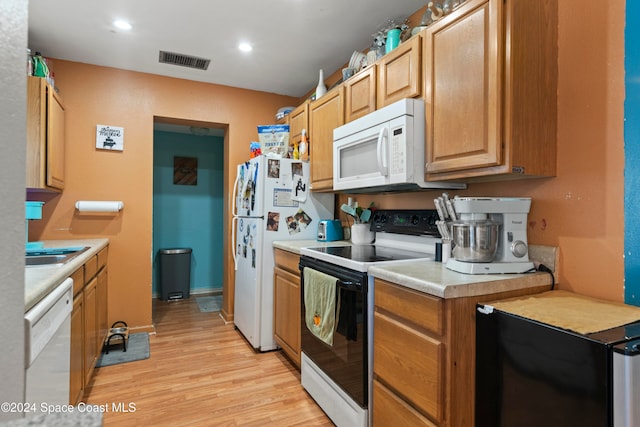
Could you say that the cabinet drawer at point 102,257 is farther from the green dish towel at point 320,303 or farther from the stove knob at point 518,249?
the stove knob at point 518,249

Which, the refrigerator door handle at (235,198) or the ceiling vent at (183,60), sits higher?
the ceiling vent at (183,60)

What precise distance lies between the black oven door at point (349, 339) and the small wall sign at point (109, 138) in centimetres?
241

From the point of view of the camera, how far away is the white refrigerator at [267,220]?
2809mm

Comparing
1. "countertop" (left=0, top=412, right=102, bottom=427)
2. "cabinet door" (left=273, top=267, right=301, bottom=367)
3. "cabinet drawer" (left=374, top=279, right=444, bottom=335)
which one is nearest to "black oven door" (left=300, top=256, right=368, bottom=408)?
"cabinet drawer" (left=374, top=279, right=444, bottom=335)

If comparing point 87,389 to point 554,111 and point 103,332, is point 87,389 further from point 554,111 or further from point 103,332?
point 554,111

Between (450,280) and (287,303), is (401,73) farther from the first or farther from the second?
(287,303)

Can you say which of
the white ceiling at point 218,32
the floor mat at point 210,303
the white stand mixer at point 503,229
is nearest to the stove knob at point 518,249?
the white stand mixer at point 503,229

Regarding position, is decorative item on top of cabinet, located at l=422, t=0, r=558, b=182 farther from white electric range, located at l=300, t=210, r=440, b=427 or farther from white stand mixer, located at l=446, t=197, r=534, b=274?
white electric range, located at l=300, t=210, r=440, b=427

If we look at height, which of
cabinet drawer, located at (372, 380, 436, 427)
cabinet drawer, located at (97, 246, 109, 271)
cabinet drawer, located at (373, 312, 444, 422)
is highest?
cabinet drawer, located at (97, 246, 109, 271)

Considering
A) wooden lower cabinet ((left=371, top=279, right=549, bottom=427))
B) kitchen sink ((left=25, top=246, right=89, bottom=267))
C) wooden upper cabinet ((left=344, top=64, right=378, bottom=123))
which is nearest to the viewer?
wooden lower cabinet ((left=371, top=279, right=549, bottom=427))

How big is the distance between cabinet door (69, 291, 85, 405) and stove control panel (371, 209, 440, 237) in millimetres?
1903

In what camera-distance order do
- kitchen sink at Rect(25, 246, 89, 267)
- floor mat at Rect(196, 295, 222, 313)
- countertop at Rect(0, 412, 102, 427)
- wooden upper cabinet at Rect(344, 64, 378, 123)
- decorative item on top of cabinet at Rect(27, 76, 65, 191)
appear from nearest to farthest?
countertop at Rect(0, 412, 102, 427) < kitchen sink at Rect(25, 246, 89, 267) < wooden upper cabinet at Rect(344, 64, 378, 123) < decorative item on top of cabinet at Rect(27, 76, 65, 191) < floor mat at Rect(196, 295, 222, 313)

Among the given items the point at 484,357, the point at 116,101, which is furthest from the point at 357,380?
the point at 116,101

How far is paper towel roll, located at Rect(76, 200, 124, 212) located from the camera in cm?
293
